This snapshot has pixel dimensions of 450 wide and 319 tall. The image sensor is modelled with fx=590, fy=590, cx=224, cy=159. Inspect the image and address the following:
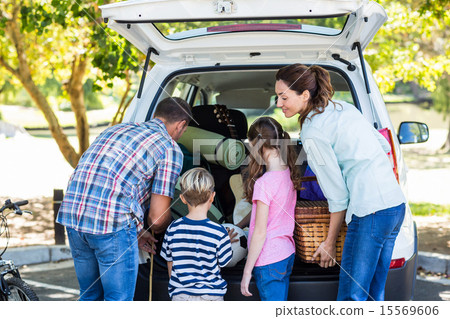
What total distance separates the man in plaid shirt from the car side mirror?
1.72 m

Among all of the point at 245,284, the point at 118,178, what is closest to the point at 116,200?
the point at 118,178

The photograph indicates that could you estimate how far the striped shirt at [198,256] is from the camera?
9.95 ft

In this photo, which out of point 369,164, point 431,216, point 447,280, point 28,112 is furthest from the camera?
point 28,112

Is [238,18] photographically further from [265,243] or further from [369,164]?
[265,243]

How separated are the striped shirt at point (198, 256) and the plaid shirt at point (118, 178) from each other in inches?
8.4

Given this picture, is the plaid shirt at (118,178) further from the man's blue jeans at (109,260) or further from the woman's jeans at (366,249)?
the woman's jeans at (366,249)

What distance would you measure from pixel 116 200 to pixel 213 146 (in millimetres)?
1384

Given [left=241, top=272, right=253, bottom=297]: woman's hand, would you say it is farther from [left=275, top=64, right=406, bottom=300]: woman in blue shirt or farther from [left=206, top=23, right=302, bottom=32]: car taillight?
[left=206, top=23, right=302, bottom=32]: car taillight

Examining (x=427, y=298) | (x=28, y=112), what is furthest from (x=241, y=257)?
(x=28, y=112)

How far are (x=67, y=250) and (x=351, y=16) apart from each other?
4.59 m

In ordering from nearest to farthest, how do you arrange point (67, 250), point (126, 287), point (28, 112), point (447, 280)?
point (126, 287)
point (447, 280)
point (67, 250)
point (28, 112)

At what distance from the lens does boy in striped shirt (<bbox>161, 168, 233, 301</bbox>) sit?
3035 millimetres

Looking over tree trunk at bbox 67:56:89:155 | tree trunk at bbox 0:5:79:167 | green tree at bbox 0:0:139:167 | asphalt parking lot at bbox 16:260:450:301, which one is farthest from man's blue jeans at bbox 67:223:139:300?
tree trunk at bbox 67:56:89:155

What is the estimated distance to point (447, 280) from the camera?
5.71 m
